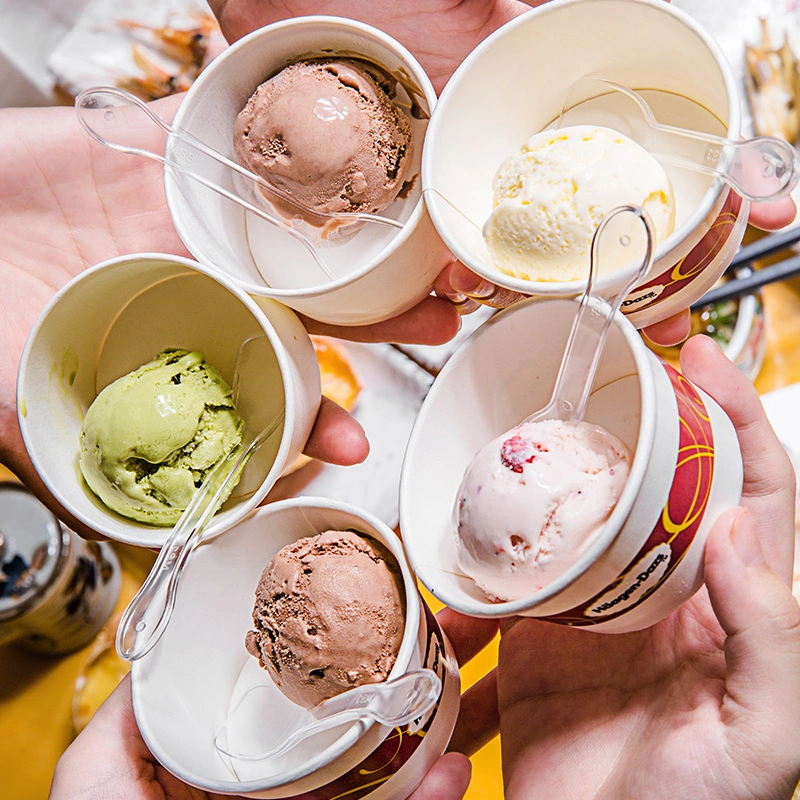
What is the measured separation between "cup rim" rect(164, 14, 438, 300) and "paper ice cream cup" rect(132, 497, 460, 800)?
0.24 meters

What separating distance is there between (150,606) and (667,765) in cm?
57

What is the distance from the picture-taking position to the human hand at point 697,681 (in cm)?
71

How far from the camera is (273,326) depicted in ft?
3.03

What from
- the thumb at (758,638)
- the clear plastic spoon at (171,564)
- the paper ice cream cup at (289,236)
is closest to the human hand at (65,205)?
the paper ice cream cup at (289,236)

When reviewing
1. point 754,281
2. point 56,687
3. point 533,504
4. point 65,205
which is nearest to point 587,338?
point 533,504

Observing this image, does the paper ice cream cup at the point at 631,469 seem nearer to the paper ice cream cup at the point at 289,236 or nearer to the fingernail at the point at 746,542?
the fingernail at the point at 746,542

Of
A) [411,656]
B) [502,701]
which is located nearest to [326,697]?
[411,656]

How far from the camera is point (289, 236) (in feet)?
3.49

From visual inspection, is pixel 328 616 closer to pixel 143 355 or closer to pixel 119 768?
pixel 119 768

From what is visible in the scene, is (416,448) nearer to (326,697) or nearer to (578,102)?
(326,697)

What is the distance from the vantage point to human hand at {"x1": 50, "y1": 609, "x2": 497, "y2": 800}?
2.98 ft

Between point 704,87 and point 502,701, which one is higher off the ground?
point 704,87

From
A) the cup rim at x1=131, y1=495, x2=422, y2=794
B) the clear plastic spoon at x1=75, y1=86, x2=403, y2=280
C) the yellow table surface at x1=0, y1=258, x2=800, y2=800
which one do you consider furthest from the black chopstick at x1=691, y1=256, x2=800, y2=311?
the cup rim at x1=131, y1=495, x2=422, y2=794

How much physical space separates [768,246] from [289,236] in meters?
0.78
